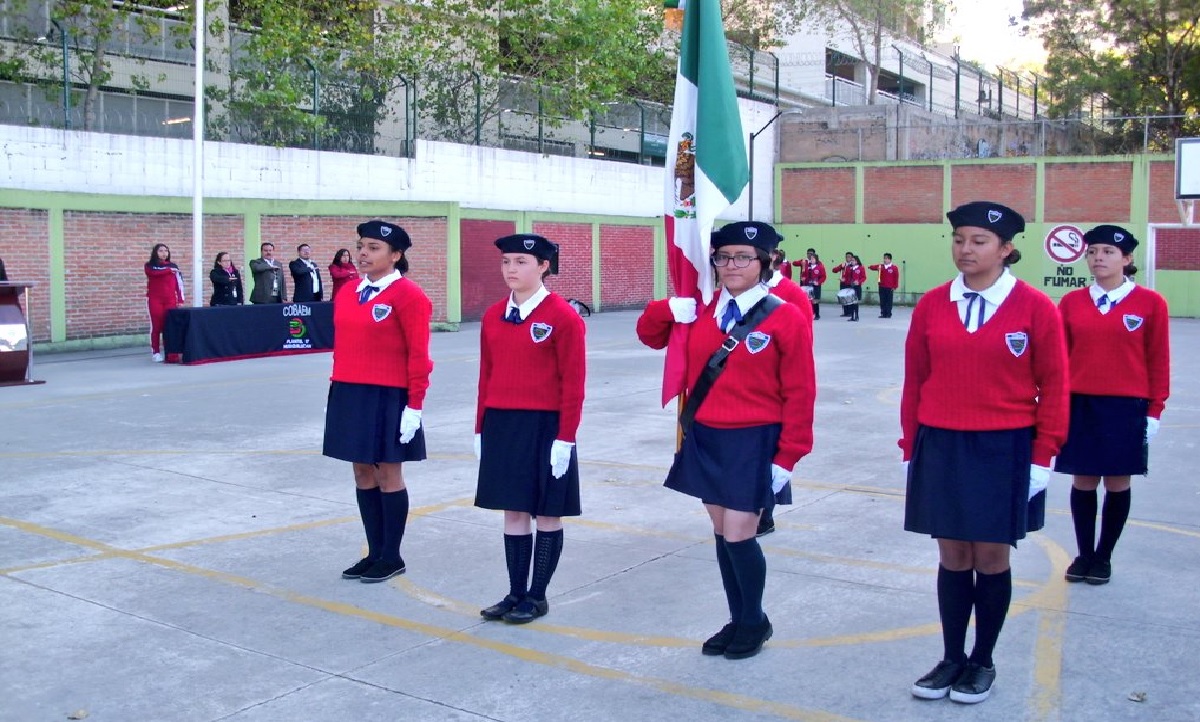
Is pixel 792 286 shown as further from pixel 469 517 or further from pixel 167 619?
pixel 167 619

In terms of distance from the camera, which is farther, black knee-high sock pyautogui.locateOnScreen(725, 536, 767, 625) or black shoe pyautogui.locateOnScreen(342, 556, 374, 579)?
black shoe pyautogui.locateOnScreen(342, 556, 374, 579)

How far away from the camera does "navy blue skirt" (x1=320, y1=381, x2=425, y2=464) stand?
630cm

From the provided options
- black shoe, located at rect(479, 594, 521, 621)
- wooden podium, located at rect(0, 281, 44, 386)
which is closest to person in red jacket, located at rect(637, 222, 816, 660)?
black shoe, located at rect(479, 594, 521, 621)

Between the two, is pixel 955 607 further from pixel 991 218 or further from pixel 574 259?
pixel 574 259

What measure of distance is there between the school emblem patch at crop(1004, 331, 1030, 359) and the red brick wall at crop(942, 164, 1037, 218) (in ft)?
108

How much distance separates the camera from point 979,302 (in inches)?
190

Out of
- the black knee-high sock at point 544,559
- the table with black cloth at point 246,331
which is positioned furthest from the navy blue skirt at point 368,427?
the table with black cloth at point 246,331

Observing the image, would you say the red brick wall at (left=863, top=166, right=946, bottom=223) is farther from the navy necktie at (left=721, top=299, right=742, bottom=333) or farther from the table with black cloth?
the navy necktie at (left=721, top=299, right=742, bottom=333)

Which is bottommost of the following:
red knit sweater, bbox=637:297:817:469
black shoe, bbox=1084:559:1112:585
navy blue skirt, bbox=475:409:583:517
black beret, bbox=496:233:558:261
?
black shoe, bbox=1084:559:1112:585

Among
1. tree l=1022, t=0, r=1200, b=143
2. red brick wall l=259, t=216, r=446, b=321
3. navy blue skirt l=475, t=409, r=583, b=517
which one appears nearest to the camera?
navy blue skirt l=475, t=409, r=583, b=517

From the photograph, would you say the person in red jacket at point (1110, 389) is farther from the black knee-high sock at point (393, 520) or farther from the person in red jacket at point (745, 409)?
the black knee-high sock at point (393, 520)

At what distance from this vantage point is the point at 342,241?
24.6 meters

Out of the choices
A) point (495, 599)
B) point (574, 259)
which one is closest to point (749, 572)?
point (495, 599)

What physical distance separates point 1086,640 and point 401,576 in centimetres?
343
